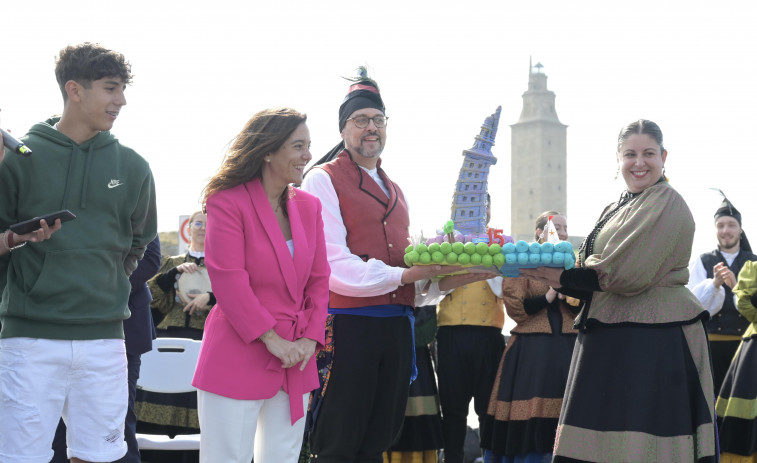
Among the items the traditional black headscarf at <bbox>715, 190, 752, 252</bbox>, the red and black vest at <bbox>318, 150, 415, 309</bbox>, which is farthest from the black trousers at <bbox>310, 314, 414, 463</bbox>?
the traditional black headscarf at <bbox>715, 190, 752, 252</bbox>

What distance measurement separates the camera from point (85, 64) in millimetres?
3109

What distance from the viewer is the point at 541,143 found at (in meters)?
78.1

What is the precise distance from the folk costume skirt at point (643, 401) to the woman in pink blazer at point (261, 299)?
A: 134 centimetres

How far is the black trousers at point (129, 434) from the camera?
4.43 meters

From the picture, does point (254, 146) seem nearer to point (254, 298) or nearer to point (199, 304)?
point (254, 298)

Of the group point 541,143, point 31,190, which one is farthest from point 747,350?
point 541,143

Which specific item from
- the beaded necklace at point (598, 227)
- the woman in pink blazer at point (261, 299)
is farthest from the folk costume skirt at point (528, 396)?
the woman in pink blazer at point (261, 299)

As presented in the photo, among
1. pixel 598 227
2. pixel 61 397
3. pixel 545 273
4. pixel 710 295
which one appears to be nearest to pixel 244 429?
pixel 61 397

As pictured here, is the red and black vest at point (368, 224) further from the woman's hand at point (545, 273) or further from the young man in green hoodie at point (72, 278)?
the young man in green hoodie at point (72, 278)

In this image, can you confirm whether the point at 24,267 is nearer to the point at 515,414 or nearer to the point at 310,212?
the point at 310,212

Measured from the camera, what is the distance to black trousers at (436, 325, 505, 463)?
230 inches

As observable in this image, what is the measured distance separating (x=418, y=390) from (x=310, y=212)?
266 cm

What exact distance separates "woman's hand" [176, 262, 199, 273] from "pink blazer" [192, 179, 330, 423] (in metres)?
2.70

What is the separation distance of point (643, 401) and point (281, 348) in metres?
1.69
